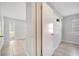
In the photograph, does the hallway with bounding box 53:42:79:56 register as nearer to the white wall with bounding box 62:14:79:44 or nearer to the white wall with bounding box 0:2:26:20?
the white wall with bounding box 62:14:79:44

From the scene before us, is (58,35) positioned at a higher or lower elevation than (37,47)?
higher

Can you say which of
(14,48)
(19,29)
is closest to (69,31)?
(19,29)

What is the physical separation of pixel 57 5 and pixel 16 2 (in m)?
0.55

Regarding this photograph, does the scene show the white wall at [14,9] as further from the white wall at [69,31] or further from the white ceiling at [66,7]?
the white wall at [69,31]

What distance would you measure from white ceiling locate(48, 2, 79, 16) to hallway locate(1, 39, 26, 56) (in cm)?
63

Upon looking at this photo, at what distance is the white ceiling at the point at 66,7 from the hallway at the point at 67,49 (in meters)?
0.42

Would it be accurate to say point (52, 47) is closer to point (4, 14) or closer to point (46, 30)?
point (46, 30)

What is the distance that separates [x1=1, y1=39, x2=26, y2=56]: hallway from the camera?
1258mm

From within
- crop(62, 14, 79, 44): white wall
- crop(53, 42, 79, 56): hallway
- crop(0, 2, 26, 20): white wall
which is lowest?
crop(53, 42, 79, 56): hallway

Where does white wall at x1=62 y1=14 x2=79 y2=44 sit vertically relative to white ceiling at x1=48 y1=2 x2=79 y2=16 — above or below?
below

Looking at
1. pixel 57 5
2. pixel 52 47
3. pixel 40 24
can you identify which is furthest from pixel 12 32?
pixel 57 5

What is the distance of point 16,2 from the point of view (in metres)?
1.25

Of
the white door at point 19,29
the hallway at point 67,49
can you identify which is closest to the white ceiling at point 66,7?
the white door at point 19,29

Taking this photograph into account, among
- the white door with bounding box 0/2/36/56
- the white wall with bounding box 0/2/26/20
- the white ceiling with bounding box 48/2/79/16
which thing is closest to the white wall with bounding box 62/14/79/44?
the white ceiling with bounding box 48/2/79/16
